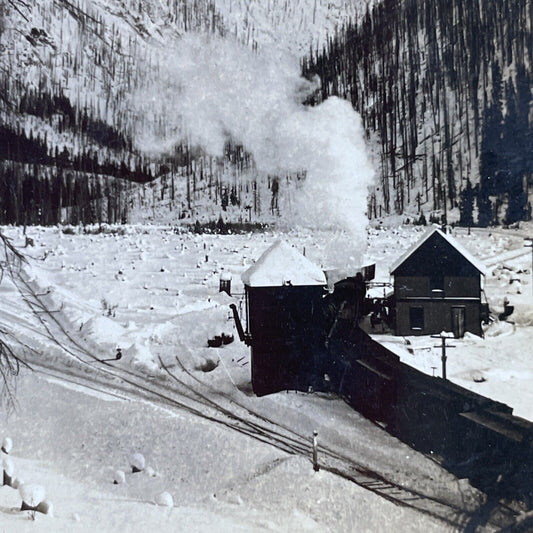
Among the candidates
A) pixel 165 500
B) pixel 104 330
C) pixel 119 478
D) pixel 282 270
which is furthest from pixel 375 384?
pixel 104 330

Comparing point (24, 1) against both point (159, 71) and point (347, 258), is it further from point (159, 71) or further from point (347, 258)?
point (347, 258)

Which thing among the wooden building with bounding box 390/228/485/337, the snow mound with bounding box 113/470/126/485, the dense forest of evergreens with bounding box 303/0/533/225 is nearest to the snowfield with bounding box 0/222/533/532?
the snow mound with bounding box 113/470/126/485

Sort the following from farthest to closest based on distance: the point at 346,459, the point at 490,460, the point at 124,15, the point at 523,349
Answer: the point at 124,15
the point at 523,349
the point at 346,459
the point at 490,460

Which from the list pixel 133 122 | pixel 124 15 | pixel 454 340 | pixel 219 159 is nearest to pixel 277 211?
pixel 219 159

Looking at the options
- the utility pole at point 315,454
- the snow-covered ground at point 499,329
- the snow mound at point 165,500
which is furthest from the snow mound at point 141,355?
the snow-covered ground at point 499,329

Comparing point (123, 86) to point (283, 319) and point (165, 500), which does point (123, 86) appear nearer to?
point (283, 319)
